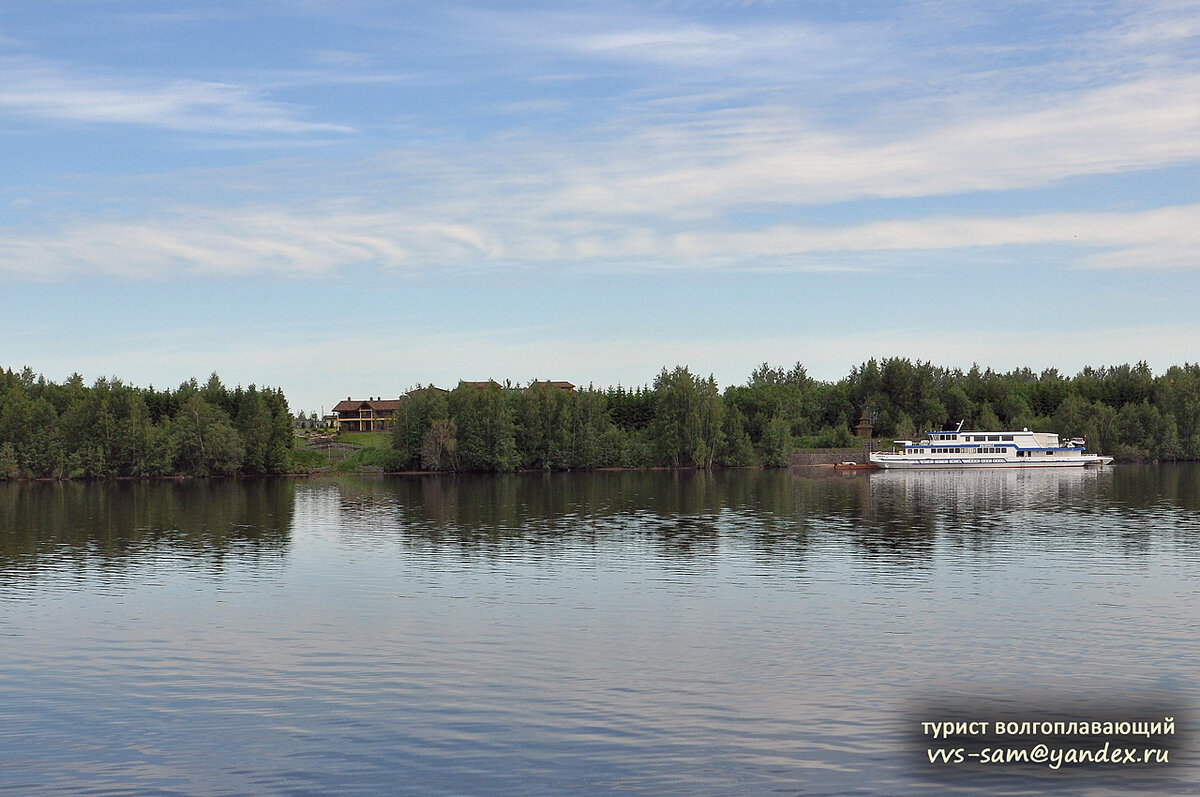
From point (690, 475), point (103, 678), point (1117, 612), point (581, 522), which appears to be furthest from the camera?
point (690, 475)

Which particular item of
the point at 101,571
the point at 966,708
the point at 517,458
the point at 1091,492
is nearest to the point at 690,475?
the point at 517,458

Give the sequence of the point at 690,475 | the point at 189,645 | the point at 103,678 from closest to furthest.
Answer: the point at 103,678 < the point at 189,645 < the point at 690,475

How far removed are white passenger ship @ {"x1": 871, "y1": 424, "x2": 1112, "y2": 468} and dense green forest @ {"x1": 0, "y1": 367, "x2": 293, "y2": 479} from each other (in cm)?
10557

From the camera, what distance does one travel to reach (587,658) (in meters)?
36.1

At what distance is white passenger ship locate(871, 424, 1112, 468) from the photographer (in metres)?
195

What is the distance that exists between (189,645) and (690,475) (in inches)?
5533

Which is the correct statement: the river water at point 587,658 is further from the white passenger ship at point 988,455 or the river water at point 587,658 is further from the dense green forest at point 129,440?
the white passenger ship at point 988,455

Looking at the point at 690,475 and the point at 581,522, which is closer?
the point at 581,522

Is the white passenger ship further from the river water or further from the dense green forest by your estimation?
the river water

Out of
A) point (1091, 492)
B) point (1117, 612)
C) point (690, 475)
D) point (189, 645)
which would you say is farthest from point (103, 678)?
point (690, 475)

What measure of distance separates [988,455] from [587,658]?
174908mm

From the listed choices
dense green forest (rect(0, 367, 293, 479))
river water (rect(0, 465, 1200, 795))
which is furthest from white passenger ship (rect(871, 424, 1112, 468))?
river water (rect(0, 465, 1200, 795))

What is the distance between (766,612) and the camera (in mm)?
43812

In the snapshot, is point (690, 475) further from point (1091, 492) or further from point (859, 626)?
point (859, 626)
